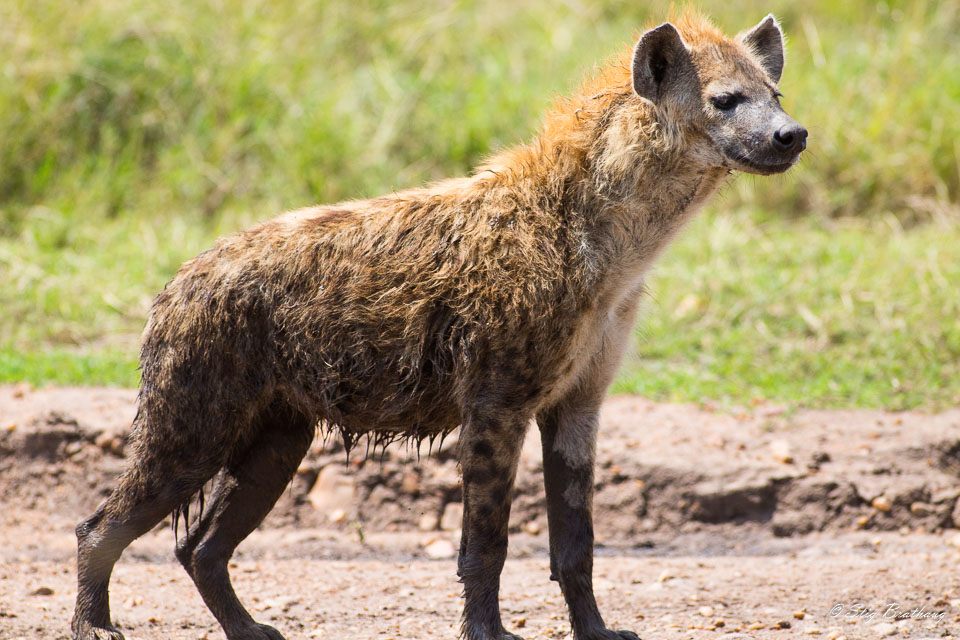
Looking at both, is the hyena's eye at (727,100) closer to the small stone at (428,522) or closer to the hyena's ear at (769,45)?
the hyena's ear at (769,45)

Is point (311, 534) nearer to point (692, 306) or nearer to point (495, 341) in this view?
point (495, 341)

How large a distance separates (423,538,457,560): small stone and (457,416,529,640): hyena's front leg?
4.48 feet

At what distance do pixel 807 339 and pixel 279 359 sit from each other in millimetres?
3456

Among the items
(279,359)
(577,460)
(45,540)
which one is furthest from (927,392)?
(45,540)

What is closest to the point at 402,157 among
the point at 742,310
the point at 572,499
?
the point at 742,310

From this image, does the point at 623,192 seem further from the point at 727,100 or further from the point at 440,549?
the point at 440,549

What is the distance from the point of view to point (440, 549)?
489 cm

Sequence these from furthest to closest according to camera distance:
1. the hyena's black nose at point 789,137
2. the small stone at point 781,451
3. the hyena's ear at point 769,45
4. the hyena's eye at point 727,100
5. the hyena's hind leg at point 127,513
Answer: the small stone at point 781,451, the hyena's ear at point 769,45, the hyena's hind leg at point 127,513, the hyena's eye at point 727,100, the hyena's black nose at point 789,137

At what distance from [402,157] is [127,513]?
5204mm

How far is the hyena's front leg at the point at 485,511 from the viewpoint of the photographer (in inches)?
135

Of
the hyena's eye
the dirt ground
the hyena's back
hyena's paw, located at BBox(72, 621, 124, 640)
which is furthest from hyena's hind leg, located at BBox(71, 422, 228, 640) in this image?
the hyena's eye

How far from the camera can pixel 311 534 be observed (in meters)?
4.97

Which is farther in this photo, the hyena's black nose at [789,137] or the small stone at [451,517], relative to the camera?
the small stone at [451,517]

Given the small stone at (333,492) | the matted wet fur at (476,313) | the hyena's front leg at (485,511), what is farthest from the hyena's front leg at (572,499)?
the small stone at (333,492)
